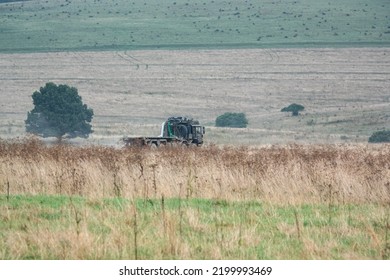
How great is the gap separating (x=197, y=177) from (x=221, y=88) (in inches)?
3463

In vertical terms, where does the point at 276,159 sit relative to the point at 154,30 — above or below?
below

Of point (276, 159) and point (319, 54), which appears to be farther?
point (319, 54)

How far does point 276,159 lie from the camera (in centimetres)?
1858

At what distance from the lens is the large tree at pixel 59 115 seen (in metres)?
67.9

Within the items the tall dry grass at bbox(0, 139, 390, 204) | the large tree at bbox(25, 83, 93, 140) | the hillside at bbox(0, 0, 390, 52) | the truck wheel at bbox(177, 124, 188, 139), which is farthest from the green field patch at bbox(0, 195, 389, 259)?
the hillside at bbox(0, 0, 390, 52)

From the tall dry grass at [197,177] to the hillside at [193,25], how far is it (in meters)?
107

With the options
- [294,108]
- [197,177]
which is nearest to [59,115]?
[294,108]

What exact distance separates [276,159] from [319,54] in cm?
10236

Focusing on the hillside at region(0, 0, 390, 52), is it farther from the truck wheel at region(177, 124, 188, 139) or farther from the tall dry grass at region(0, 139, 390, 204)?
the tall dry grass at region(0, 139, 390, 204)

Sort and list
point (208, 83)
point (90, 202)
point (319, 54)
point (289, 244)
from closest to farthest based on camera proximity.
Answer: point (289, 244), point (90, 202), point (208, 83), point (319, 54)

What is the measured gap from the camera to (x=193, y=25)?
137 m

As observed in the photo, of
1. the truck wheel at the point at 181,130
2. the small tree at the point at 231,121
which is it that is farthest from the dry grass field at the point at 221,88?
the truck wheel at the point at 181,130

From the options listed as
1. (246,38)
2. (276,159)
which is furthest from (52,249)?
(246,38)
